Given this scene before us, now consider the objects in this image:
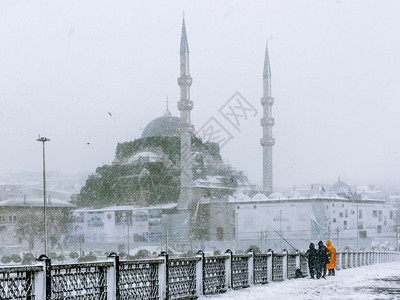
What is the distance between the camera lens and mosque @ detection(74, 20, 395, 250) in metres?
54.3

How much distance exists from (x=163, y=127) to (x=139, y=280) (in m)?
67.6

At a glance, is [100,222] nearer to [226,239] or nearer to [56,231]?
[56,231]

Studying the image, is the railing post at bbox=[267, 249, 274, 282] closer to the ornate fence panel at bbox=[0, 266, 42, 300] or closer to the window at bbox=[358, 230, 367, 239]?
the ornate fence panel at bbox=[0, 266, 42, 300]

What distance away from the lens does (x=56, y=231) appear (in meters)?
65.1

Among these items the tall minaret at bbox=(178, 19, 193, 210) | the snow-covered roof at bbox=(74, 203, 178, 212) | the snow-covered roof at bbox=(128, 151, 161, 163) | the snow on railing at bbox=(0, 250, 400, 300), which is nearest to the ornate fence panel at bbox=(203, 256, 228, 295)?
the snow on railing at bbox=(0, 250, 400, 300)

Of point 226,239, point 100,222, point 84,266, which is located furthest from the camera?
point 100,222

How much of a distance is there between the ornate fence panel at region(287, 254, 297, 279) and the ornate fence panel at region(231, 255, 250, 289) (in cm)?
284

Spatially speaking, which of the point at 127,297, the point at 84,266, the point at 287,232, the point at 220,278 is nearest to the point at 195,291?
the point at 220,278

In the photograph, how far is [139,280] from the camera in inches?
313

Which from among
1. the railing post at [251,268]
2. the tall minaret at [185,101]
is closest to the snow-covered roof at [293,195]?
the tall minaret at [185,101]

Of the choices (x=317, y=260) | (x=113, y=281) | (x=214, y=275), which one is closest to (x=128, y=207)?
(x=317, y=260)

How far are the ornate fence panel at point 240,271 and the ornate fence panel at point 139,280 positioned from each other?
279cm

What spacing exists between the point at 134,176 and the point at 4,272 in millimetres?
59912

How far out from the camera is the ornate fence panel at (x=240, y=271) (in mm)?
10844
